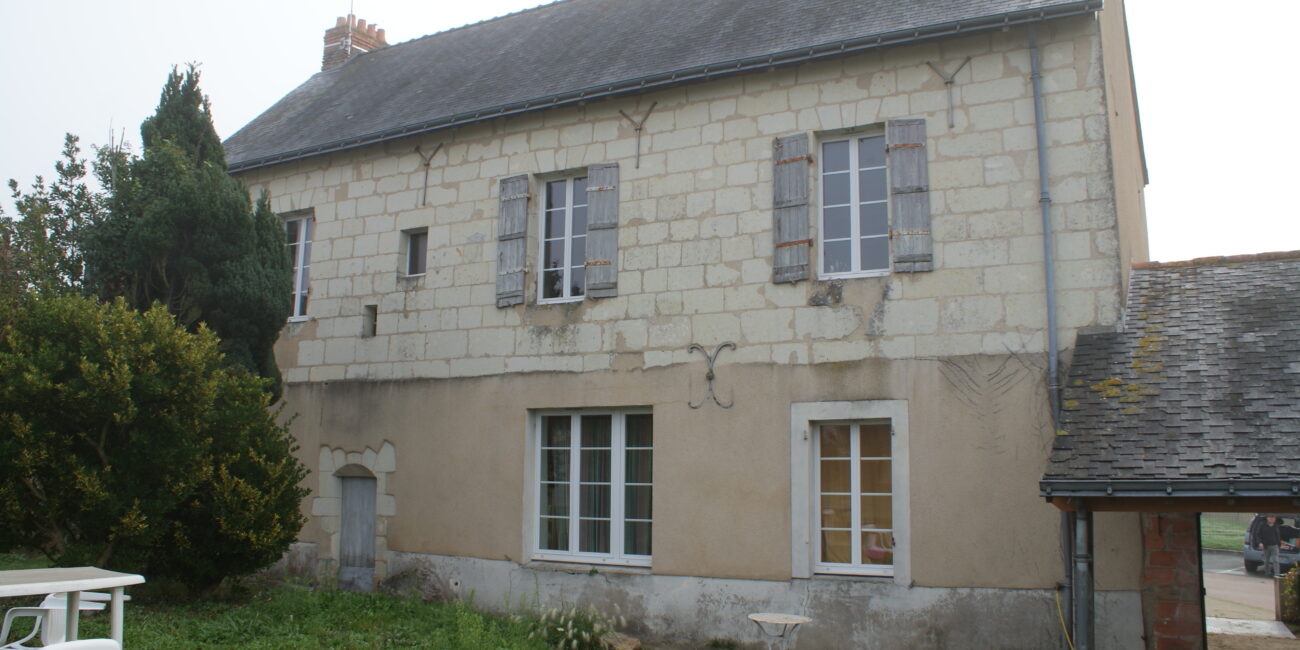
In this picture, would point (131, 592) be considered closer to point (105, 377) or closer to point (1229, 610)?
point (105, 377)

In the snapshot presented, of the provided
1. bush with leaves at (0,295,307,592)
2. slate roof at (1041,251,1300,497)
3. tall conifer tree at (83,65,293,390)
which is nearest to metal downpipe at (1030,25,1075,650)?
slate roof at (1041,251,1300,497)

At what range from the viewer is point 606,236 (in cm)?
932

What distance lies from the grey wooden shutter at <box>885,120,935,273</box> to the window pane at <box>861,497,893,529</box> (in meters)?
1.84

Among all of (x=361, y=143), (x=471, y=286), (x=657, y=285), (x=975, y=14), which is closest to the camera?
(x=975, y=14)

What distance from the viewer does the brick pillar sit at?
22.2 ft

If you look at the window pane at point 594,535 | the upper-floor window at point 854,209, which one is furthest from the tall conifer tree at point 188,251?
the upper-floor window at point 854,209

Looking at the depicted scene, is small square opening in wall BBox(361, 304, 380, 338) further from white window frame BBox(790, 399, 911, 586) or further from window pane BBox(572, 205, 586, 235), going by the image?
white window frame BBox(790, 399, 911, 586)

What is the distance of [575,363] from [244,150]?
19.9 feet

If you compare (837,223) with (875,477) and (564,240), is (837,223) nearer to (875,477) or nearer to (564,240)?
(875,477)

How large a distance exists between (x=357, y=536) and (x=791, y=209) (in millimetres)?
5662

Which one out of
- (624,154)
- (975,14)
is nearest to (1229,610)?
(975,14)

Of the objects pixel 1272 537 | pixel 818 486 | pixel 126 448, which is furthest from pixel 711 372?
pixel 1272 537

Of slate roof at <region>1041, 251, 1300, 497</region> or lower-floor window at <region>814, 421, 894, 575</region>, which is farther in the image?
lower-floor window at <region>814, 421, 894, 575</region>

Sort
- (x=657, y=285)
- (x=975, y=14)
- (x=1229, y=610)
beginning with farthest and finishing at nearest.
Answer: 1. (x=1229, y=610)
2. (x=657, y=285)
3. (x=975, y=14)
